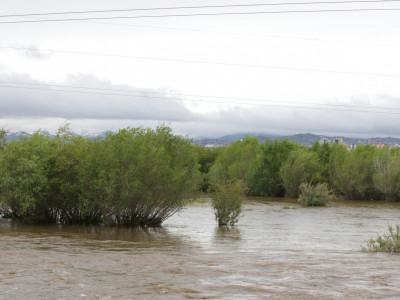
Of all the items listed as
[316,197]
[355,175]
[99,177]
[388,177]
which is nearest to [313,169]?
[355,175]

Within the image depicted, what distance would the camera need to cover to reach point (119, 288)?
35.8 feet

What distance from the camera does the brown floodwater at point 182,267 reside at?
10672mm

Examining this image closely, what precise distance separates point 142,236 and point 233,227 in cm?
819

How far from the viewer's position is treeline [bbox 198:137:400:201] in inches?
2539

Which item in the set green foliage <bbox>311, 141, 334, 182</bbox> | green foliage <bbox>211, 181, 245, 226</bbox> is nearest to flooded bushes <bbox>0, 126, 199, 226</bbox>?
green foliage <bbox>211, 181, 245, 226</bbox>

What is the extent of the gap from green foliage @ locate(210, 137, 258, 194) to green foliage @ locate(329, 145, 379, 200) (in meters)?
13.2

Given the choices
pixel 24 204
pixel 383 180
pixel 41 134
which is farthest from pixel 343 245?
pixel 383 180

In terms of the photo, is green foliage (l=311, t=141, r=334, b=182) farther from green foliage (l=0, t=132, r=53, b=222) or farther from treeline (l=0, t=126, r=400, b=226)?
green foliage (l=0, t=132, r=53, b=222)

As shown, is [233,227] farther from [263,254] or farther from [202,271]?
[202,271]

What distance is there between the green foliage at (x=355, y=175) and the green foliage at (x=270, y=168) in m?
8.56

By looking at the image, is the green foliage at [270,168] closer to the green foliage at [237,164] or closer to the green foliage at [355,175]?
the green foliage at [237,164]

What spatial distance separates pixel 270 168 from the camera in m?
73.8

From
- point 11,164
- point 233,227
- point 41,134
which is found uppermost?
point 41,134

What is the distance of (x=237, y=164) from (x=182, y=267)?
63.0 meters
